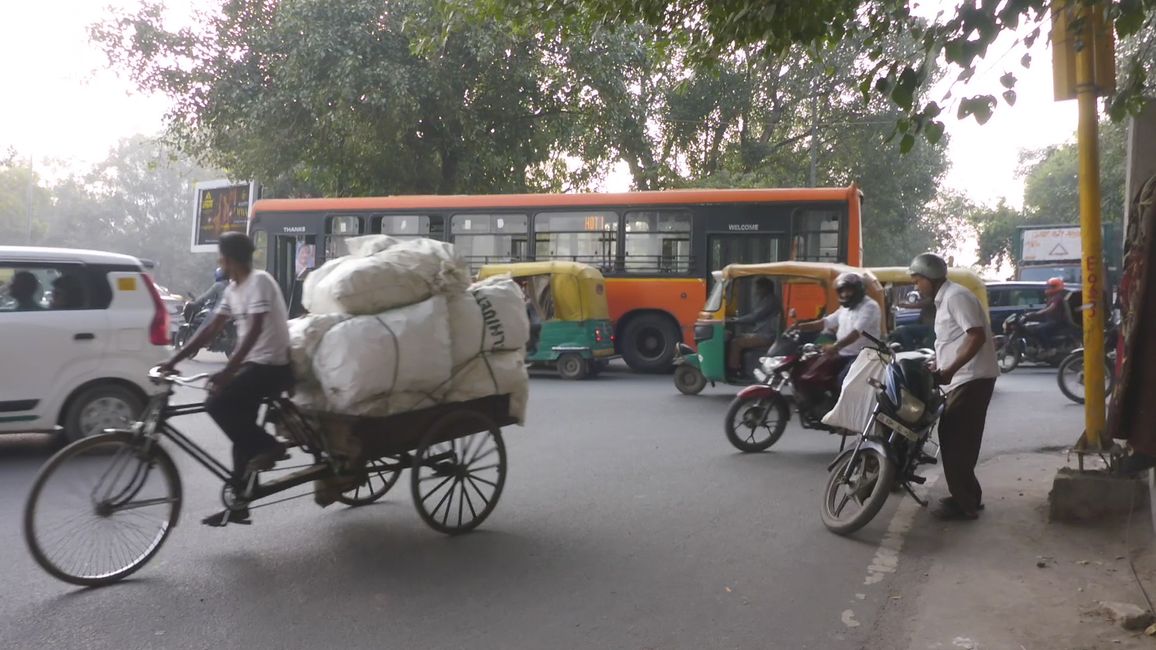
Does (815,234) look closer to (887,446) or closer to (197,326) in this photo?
(197,326)

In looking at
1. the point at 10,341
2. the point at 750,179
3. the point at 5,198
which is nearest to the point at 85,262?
the point at 10,341

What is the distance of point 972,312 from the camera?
6043 mm

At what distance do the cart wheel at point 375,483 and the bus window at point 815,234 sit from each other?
10.9 metres

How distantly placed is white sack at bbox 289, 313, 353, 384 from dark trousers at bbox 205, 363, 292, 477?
5.1 inches

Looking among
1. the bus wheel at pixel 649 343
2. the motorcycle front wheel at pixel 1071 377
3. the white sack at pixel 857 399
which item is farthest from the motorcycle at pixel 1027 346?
the white sack at pixel 857 399

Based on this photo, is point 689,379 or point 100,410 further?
point 689,379

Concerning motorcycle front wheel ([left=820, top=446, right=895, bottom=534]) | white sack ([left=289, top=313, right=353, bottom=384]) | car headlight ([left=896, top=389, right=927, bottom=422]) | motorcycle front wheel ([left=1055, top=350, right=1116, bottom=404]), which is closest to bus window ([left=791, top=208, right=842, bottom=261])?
motorcycle front wheel ([left=1055, top=350, right=1116, bottom=404])

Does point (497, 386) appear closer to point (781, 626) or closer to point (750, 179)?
point (781, 626)

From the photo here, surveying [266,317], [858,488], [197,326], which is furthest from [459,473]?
[197,326]

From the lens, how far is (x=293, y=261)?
19.5 metres

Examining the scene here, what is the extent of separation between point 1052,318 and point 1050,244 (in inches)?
666

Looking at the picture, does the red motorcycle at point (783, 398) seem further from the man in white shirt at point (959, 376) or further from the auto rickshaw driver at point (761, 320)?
the auto rickshaw driver at point (761, 320)

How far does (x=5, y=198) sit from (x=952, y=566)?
52.9 metres

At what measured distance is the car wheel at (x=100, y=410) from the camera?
26.0ft
